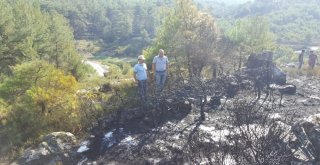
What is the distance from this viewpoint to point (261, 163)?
782cm

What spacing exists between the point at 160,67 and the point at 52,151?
5.77 m

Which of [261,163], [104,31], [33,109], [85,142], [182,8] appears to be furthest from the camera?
[104,31]

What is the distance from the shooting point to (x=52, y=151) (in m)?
12.4

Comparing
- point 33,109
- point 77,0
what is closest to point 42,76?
point 33,109

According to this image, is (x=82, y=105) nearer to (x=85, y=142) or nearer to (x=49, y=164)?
(x=85, y=142)

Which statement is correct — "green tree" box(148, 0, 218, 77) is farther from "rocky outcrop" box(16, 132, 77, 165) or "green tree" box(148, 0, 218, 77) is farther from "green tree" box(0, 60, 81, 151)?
"rocky outcrop" box(16, 132, 77, 165)

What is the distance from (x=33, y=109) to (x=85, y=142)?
9.52 ft

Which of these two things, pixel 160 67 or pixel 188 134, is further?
pixel 160 67

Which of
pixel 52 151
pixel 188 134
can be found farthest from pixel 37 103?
pixel 188 134

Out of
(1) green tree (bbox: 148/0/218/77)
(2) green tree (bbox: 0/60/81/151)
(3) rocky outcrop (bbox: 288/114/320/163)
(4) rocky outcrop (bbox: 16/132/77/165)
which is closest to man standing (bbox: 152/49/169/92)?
(2) green tree (bbox: 0/60/81/151)

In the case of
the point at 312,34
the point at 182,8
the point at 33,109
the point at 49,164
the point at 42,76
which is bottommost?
the point at 312,34

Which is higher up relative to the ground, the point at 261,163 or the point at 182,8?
the point at 182,8

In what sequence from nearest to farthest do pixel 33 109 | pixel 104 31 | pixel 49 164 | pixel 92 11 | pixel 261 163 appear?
pixel 261 163 → pixel 49 164 → pixel 33 109 → pixel 104 31 → pixel 92 11

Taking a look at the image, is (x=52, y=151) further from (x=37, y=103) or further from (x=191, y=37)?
(x=191, y=37)
